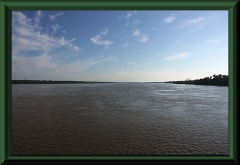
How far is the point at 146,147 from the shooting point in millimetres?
7246

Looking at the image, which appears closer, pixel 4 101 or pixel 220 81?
pixel 4 101

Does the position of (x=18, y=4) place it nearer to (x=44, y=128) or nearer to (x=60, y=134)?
(x=60, y=134)

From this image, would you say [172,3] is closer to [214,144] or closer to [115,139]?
[115,139]

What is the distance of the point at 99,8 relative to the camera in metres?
2.52

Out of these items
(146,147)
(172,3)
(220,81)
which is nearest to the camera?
(172,3)

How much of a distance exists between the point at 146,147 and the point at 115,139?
1.85 meters

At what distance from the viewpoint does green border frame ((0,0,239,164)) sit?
2.25 metres

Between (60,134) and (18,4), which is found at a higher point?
(18,4)

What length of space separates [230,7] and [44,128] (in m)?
11.5

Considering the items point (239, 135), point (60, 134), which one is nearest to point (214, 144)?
point (239, 135)

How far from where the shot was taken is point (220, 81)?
87.4 meters

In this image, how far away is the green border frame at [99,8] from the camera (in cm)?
225
